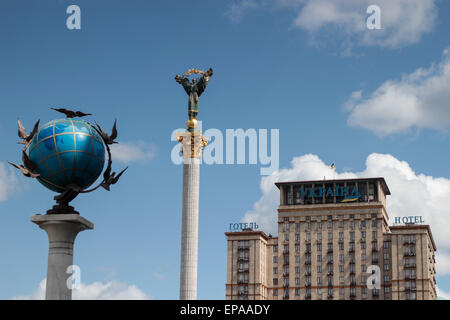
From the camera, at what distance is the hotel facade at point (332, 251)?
486ft

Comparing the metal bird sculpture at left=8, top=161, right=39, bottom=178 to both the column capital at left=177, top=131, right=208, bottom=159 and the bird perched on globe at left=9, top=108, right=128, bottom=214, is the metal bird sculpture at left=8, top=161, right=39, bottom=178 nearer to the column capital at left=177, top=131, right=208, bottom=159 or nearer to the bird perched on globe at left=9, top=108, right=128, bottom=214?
the bird perched on globe at left=9, top=108, right=128, bottom=214

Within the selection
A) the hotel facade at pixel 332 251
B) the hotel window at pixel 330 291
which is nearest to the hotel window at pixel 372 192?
the hotel facade at pixel 332 251

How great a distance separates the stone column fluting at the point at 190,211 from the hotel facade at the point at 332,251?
267ft

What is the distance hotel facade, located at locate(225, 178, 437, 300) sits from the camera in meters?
148

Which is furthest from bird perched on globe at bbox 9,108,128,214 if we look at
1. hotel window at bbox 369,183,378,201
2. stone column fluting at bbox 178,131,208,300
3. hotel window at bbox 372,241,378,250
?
hotel window at bbox 369,183,378,201

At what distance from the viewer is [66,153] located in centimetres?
3659

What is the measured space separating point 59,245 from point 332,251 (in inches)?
4790

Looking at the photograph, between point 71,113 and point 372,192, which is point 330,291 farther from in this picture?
point 71,113

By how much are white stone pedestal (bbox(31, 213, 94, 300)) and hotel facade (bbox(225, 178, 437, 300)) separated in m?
114

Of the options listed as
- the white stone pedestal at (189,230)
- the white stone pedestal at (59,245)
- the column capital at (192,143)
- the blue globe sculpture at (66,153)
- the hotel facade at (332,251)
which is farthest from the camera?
the hotel facade at (332,251)

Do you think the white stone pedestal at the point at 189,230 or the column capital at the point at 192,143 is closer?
the white stone pedestal at the point at 189,230

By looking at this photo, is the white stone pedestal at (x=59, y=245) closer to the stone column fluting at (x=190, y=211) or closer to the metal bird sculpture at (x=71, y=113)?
the metal bird sculpture at (x=71, y=113)

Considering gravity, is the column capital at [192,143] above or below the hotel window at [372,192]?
below
